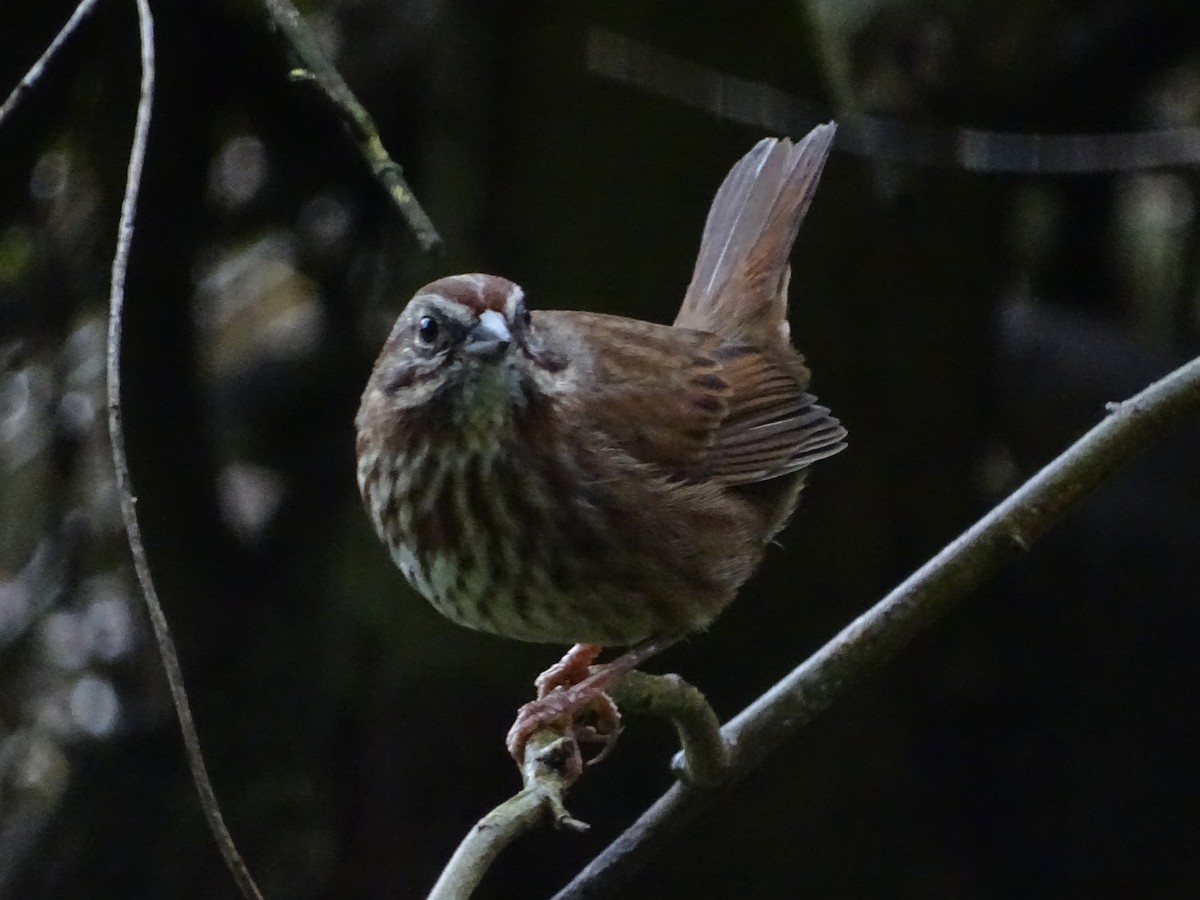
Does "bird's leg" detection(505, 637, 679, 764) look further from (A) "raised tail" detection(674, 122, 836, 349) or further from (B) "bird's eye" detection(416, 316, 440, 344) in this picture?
(A) "raised tail" detection(674, 122, 836, 349)

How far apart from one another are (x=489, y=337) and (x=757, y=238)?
1.27 m

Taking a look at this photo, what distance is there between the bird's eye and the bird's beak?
2.6 inches

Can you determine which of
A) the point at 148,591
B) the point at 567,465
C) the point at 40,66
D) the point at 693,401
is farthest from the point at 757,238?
the point at 148,591

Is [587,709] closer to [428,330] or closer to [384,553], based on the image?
[428,330]

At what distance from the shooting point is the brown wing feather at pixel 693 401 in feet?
10.1

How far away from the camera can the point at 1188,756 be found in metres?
5.22

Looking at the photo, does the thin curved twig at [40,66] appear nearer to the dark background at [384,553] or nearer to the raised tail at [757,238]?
the raised tail at [757,238]

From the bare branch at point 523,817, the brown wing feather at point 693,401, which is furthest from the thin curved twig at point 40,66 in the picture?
the brown wing feather at point 693,401

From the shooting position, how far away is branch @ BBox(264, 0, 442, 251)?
1888mm

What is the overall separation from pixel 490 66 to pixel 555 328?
1432mm

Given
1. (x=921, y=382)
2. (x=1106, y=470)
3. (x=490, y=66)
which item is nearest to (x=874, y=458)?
(x=921, y=382)

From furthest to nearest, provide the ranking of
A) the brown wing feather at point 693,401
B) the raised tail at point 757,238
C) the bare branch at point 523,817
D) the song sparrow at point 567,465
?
the raised tail at point 757,238, the brown wing feather at point 693,401, the song sparrow at point 567,465, the bare branch at point 523,817

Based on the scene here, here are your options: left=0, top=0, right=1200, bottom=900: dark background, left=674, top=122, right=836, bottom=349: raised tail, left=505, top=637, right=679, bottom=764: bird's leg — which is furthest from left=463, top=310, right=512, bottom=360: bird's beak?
left=0, top=0, right=1200, bottom=900: dark background

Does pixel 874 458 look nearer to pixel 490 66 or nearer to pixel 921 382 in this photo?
pixel 921 382
